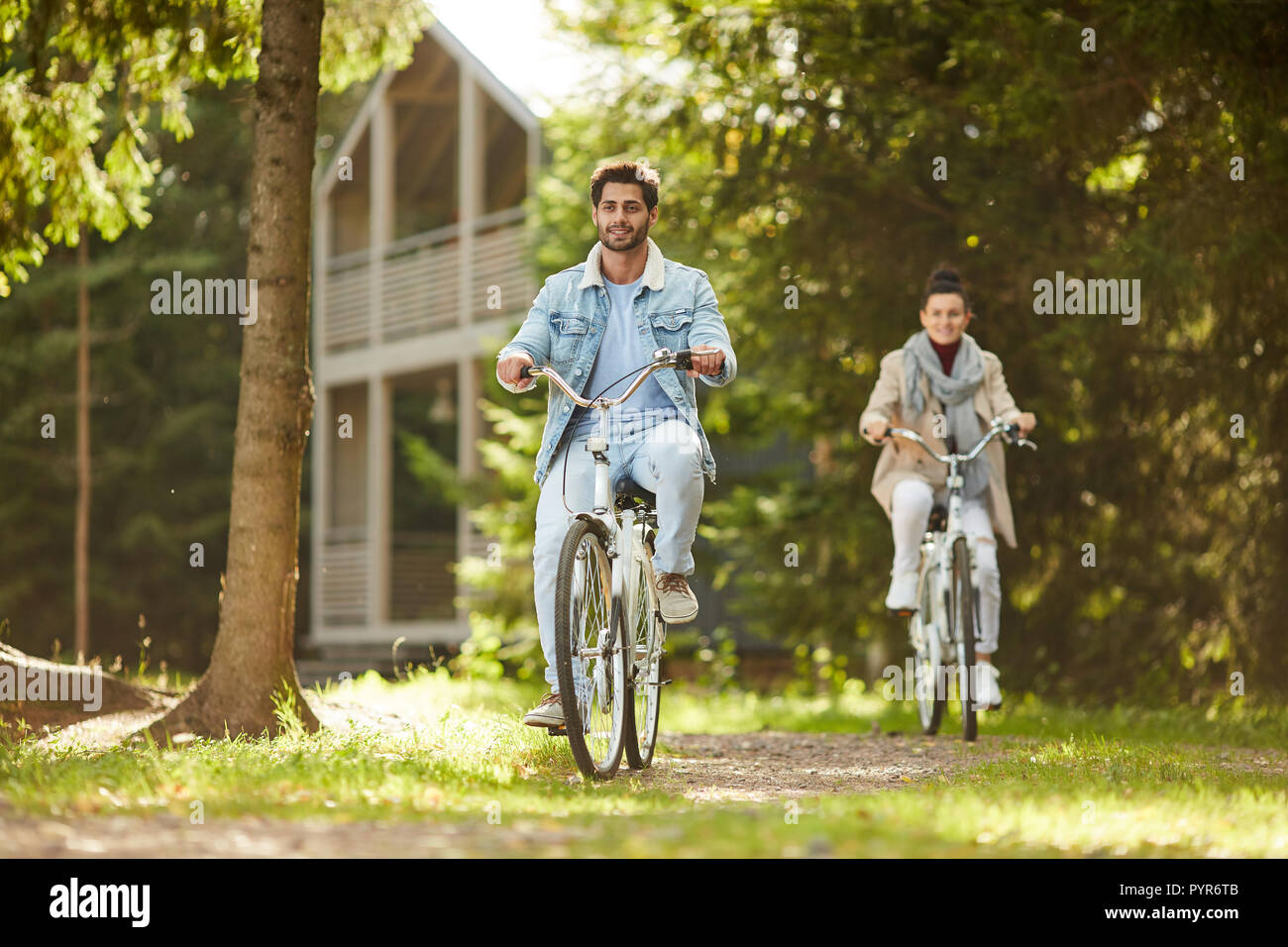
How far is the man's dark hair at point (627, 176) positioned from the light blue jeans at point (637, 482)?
846mm

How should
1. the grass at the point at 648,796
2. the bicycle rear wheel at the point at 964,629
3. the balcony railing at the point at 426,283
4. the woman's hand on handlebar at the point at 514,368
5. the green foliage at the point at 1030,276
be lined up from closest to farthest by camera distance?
the grass at the point at 648,796
the woman's hand on handlebar at the point at 514,368
the bicycle rear wheel at the point at 964,629
the green foliage at the point at 1030,276
the balcony railing at the point at 426,283

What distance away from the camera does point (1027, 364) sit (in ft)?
33.8

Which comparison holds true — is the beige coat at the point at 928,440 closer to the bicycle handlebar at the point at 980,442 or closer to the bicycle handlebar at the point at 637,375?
the bicycle handlebar at the point at 980,442

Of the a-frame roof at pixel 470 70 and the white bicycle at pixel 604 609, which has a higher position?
the a-frame roof at pixel 470 70

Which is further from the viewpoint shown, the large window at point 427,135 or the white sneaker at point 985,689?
the large window at point 427,135

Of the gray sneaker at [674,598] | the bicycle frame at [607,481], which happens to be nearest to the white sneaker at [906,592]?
the gray sneaker at [674,598]

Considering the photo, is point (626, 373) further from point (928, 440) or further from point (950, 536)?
point (928, 440)

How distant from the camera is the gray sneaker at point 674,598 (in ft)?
Result: 18.1

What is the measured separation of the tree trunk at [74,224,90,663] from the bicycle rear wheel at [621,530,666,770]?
→ 16417 mm

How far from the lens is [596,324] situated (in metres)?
5.59

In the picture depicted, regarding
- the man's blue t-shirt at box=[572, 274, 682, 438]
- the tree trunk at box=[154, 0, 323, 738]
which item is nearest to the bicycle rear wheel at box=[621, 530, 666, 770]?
the man's blue t-shirt at box=[572, 274, 682, 438]

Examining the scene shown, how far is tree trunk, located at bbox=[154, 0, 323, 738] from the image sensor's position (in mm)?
6570

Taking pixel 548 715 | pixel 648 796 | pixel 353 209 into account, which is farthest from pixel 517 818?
pixel 353 209

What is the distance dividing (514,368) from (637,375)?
42 cm
